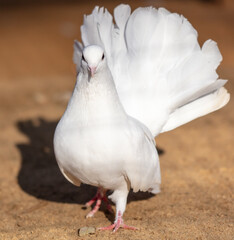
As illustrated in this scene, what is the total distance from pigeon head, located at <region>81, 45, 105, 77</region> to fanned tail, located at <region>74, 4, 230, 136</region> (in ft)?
4.19

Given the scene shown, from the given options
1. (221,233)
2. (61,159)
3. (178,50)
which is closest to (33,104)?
(178,50)

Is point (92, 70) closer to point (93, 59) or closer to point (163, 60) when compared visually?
point (93, 59)

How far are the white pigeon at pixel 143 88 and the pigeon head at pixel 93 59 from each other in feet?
0.98

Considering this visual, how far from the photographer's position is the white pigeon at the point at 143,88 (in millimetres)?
3797

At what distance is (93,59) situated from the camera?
11.3 ft

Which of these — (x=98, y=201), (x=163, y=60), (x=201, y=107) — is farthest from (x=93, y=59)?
(x=201, y=107)

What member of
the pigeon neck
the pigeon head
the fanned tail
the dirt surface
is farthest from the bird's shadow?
the pigeon head

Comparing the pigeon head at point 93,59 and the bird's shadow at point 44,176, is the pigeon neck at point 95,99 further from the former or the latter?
the bird's shadow at point 44,176

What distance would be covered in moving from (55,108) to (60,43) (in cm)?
715

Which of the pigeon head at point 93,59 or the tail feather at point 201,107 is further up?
the pigeon head at point 93,59

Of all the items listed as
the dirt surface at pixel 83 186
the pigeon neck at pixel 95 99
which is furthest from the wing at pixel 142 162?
the dirt surface at pixel 83 186

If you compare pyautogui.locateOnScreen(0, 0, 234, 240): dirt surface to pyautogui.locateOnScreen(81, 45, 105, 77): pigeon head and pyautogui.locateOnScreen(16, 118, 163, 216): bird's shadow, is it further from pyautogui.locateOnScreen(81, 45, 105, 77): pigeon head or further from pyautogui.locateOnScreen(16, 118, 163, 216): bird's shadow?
pyautogui.locateOnScreen(81, 45, 105, 77): pigeon head

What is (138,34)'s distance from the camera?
495 cm

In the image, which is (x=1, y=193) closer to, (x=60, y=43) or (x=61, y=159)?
(x=61, y=159)
